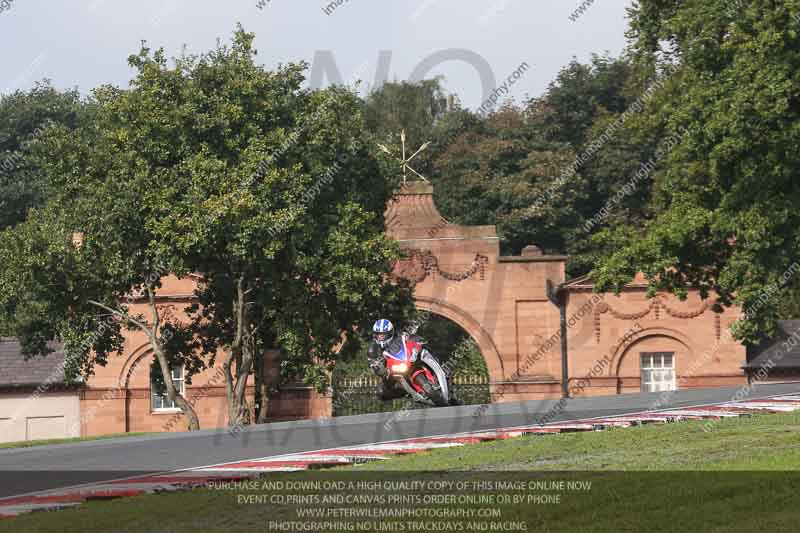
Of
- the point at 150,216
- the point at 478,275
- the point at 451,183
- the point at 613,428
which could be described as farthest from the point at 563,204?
the point at 613,428

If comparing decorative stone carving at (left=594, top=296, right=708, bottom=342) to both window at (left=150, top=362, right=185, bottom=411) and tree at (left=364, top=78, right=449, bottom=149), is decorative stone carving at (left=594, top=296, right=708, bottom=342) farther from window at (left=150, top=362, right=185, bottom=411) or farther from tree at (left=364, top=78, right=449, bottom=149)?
tree at (left=364, top=78, right=449, bottom=149)

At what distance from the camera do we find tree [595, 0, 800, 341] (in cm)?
3253

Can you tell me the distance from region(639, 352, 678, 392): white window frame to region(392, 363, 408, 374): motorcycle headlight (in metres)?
25.6

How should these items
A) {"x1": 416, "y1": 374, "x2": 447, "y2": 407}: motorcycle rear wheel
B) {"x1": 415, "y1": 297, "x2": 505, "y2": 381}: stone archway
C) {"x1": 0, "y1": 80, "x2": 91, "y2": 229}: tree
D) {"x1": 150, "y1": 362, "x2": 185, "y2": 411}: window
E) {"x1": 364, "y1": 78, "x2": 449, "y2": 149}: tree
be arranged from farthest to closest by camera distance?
{"x1": 364, "y1": 78, "x2": 449, "y2": 149}: tree, {"x1": 0, "y1": 80, "x2": 91, "y2": 229}: tree, {"x1": 415, "y1": 297, "x2": 505, "y2": 381}: stone archway, {"x1": 150, "y1": 362, "x2": 185, "y2": 411}: window, {"x1": 416, "y1": 374, "x2": 447, "y2": 407}: motorcycle rear wheel

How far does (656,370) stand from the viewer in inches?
1998

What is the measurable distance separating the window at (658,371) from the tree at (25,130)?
3629 cm

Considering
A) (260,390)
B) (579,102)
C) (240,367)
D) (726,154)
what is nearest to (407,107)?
(579,102)

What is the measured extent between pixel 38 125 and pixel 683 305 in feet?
162

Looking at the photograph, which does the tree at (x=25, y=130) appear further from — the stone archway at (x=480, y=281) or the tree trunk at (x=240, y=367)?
the tree trunk at (x=240, y=367)

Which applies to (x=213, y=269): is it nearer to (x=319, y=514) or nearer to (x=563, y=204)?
(x=319, y=514)

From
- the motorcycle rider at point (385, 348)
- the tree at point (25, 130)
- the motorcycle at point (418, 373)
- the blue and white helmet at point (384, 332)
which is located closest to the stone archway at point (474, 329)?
the motorcycle at point (418, 373)

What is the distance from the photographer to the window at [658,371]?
50406 millimetres

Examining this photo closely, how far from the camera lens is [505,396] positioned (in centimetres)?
5031

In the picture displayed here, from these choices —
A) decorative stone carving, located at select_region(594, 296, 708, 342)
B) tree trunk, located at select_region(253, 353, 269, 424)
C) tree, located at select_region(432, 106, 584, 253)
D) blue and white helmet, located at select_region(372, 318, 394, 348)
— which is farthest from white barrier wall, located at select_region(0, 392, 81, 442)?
blue and white helmet, located at select_region(372, 318, 394, 348)
